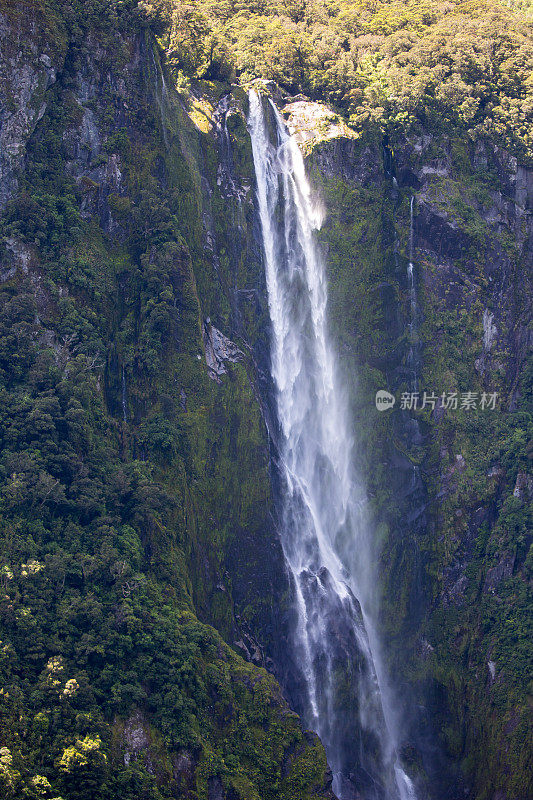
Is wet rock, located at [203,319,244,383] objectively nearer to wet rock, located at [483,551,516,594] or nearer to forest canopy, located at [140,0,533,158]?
forest canopy, located at [140,0,533,158]

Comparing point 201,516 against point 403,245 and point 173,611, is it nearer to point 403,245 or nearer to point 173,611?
point 173,611

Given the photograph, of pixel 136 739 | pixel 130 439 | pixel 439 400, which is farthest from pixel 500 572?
pixel 136 739

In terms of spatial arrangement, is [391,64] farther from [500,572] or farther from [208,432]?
[500,572]

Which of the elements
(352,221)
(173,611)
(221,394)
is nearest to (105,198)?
(221,394)

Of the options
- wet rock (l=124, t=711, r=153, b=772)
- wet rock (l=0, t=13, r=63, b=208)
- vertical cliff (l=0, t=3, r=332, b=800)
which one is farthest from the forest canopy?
wet rock (l=124, t=711, r=153, b=772)

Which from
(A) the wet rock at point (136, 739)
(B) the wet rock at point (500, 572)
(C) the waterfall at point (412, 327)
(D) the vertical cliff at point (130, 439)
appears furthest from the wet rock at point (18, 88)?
(B) the wet rock at point (500, 572)

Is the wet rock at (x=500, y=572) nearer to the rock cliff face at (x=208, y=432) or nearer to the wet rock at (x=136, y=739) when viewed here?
the rock cliff face at (x=208, y=432)
